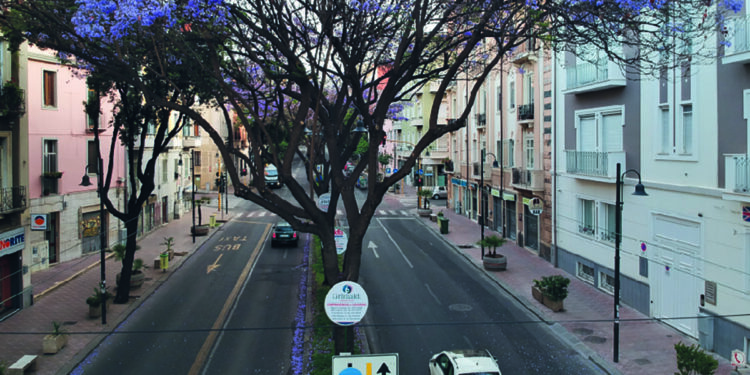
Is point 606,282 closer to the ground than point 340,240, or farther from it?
closer to the ground

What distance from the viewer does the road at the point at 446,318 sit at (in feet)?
50.1

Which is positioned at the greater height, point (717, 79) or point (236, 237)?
point (717, 79)

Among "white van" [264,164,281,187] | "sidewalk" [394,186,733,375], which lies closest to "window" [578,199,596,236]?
"sidewalk" [394,186,733,375]

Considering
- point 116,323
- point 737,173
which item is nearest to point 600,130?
point 737,173

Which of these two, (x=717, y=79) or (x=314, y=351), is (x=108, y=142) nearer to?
(x=314, y=351)

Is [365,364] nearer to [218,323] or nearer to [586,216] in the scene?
[218,323]

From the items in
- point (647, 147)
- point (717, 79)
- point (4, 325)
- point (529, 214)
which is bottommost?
point (4, 325)

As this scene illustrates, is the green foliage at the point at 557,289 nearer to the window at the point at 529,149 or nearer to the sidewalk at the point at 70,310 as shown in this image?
the window at the point at 529,149

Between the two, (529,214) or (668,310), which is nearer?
(668,310)

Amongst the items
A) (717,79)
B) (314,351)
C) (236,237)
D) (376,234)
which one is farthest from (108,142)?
(717,79)

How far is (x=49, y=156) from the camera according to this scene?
2700 cm

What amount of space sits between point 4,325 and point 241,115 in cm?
1221

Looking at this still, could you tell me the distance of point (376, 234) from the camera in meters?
36.4

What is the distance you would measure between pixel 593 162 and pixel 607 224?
241 cm
